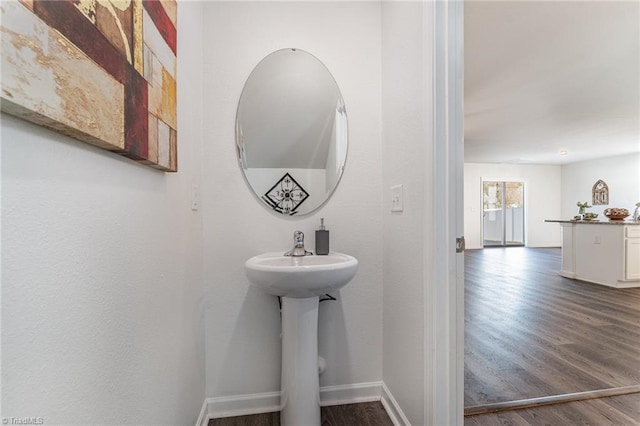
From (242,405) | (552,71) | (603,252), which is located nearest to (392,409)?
(242,405)

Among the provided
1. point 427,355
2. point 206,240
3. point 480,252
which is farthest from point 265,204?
point 480,252

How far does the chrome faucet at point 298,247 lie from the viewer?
1413 millimetres

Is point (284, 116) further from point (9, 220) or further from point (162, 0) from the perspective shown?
point (9, 220)

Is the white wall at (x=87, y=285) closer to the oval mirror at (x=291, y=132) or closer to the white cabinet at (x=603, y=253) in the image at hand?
the oval mirror at (x=291, y=132)

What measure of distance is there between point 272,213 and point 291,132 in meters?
0.46

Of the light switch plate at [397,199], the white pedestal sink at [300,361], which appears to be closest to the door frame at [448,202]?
the light switch plate at [397,199]

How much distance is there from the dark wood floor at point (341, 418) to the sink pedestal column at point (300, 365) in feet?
0.49

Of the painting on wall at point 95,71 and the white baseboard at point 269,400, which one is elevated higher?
the painting on wall at point 95,71

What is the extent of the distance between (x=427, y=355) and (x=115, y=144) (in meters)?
1.22

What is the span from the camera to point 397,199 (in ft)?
4.42

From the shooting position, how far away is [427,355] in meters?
1.09

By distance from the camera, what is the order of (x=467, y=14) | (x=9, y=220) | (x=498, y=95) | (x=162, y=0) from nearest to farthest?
(x=9, y=220)
(x=162, y=0)
(x=467, y=14)
(x=498, y=95)

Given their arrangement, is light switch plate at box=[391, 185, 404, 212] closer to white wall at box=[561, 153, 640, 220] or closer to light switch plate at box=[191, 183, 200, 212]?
light switch plate at box=[191, 183, 200, 212]

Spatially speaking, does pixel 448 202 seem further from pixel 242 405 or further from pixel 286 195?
pixel 242 405
